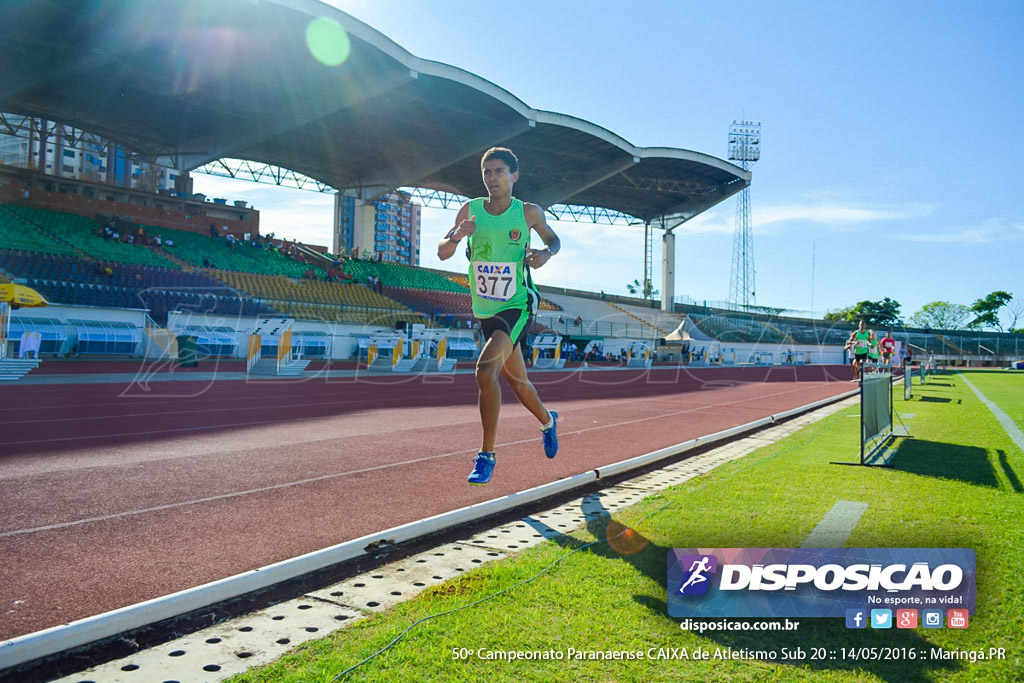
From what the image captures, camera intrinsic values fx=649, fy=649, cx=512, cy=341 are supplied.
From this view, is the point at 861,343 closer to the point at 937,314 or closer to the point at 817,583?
the point at 817,583

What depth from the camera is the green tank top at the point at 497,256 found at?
15.1 feet

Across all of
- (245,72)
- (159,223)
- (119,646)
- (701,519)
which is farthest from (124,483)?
(159,223)

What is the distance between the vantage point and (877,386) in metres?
7.08

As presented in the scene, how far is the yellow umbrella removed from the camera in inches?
706

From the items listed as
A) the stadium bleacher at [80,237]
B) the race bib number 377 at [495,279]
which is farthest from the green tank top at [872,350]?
the stadium bleacher at [80,237]

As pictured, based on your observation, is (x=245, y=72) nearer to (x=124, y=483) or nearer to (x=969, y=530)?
(x=124, y=483)

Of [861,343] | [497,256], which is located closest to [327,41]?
[861,343]

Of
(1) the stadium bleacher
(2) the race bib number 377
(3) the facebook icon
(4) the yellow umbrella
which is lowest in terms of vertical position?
(3) the facebook icon

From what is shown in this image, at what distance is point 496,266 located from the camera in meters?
4.66

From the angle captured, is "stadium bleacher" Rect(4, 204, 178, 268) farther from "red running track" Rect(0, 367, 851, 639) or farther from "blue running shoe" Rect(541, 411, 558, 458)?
"blue running shoe" Rect(541, 411, 558, 458)

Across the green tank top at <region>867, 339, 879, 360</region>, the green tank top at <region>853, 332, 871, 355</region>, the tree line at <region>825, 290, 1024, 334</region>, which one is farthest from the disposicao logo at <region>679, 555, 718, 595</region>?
the tree line at <region>825, 290, 1024, 334</region>

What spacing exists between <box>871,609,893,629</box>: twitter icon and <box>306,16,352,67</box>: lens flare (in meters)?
27.1

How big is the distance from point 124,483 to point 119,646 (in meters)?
3.33

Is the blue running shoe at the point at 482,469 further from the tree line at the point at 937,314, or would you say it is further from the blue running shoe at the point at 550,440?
the tree line at the point at 937,314
